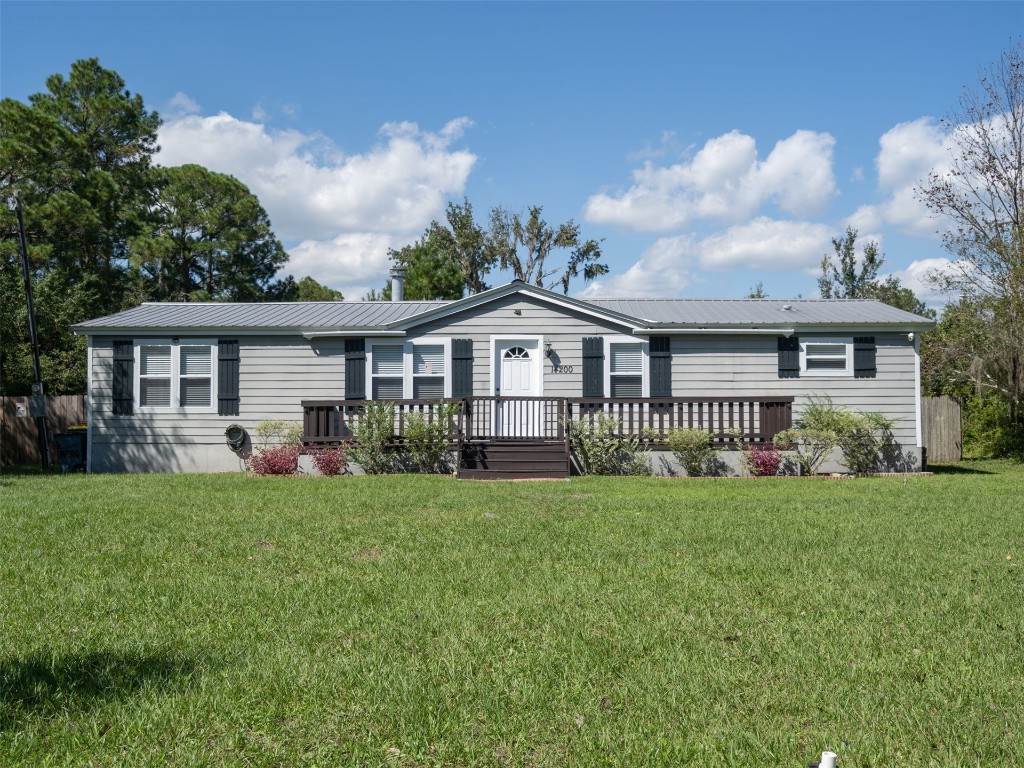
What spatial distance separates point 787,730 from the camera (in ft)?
10.8

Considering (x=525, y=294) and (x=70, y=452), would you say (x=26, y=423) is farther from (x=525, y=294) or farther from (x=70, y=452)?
(x=525, y=294)

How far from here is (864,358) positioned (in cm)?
1677

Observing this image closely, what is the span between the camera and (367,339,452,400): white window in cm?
1666

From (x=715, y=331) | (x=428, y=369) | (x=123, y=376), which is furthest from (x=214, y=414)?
(x=715, y=331)

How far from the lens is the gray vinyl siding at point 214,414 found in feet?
55.4

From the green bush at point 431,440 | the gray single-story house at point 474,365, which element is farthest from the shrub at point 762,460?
the green bush at point 431,440

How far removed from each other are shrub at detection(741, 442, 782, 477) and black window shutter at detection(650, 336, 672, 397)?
2.29m

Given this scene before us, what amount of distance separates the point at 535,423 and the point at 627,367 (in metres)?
2.36

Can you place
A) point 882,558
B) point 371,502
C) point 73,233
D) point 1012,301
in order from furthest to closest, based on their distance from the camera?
1. point 73,233
2. point 1012,301
3. point 371,502
4. point 882,558

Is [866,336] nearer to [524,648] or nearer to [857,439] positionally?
[857,439]

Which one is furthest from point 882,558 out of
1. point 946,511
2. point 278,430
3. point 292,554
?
point 278,430

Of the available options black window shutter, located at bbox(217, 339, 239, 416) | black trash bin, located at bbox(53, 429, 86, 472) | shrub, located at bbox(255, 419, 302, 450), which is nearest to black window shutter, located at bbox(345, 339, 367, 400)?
shrub, located at bbox(255, 419, 302, 450)

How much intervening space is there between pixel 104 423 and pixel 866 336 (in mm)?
15478

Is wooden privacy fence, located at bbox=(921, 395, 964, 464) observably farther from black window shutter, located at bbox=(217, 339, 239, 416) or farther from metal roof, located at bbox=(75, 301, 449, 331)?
black window shutter, located at bbox=(217, 339, 239, 416)
